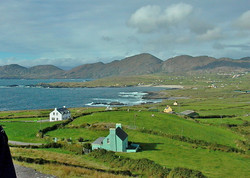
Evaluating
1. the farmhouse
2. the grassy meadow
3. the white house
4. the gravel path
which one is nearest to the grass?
the grassy meadow

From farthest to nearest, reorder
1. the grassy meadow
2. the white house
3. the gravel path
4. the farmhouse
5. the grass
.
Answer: the white house, the grass, the farmhouse, the grassy meadow, the gravel path

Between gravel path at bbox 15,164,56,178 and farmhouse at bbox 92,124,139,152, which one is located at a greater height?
gravel path at bbox 15,164,56,178

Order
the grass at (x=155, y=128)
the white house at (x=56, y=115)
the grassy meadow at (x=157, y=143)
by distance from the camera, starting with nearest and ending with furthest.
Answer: the grassy meadow at (x=157, y=143)
the grass at (x=155, y=128)
the white house at (x=56, y=115)

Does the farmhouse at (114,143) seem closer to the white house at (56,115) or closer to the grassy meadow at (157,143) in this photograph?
the grassy meadow at (157,143)

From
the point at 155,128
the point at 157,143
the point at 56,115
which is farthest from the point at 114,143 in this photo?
the point at 56,115

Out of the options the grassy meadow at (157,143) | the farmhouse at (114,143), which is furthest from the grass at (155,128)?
the farmhouse at (114,143)

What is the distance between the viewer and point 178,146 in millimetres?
48844

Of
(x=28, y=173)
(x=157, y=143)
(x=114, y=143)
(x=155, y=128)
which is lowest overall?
(x=157, y=143)

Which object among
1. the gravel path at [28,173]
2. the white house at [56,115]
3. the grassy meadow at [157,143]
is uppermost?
the gravel path at [28,173]

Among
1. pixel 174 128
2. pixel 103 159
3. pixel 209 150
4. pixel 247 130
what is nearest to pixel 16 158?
pixel 103 159

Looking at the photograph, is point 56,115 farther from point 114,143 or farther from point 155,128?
point 114,143

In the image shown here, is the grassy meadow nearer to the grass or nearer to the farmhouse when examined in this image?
the grass

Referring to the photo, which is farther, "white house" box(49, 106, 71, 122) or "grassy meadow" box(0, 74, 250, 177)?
"white house" box(49, 106, 71, 122)

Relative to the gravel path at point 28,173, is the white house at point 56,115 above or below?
below
